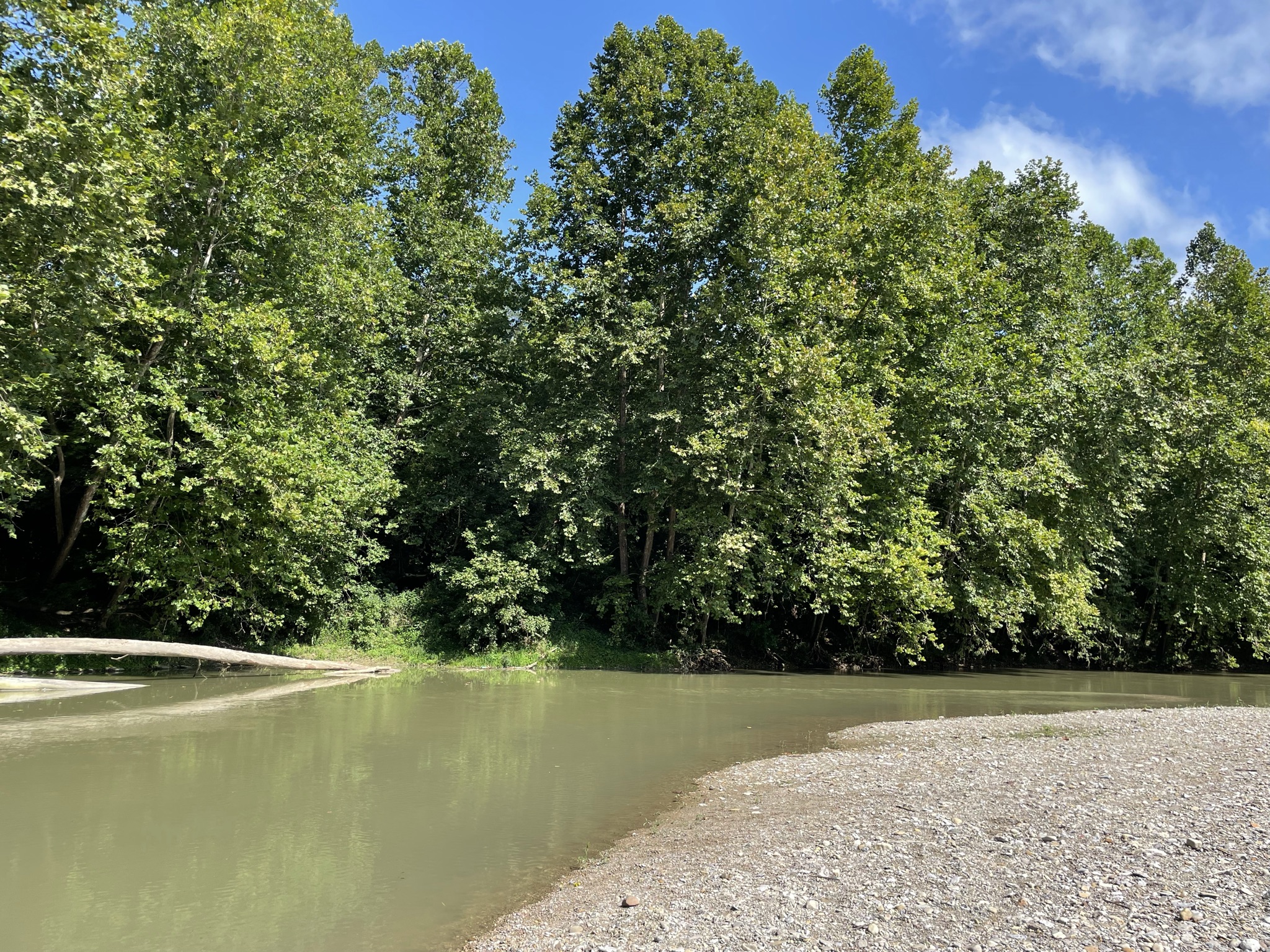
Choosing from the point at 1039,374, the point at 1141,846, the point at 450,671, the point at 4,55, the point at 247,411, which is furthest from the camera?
the point at 1039,374

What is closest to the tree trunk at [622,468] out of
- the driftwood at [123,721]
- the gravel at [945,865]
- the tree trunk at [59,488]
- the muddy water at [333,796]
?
→ the muddy water at [333,796]

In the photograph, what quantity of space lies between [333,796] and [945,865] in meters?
6.48

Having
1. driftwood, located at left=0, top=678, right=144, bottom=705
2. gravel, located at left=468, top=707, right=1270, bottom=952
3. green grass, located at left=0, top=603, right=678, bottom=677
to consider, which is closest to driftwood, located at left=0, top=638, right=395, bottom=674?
driftwood, located at left=0, top=678, right=144, bottom=705

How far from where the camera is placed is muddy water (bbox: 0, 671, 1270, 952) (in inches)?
221

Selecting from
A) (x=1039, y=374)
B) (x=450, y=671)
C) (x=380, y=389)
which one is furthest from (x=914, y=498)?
(x=380, y=389)

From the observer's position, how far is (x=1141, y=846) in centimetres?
599

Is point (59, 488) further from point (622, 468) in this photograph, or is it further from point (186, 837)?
point (622, 468)

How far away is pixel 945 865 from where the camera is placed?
5.87 metres

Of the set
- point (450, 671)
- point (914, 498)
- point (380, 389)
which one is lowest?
point (450, 671)

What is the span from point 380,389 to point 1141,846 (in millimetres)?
24806

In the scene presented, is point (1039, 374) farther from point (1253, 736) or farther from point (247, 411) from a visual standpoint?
point (247, 411)

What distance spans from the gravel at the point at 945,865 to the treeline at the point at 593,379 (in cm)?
1232

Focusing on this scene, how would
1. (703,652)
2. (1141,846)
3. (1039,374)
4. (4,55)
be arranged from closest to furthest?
(1141,846) < (4,55) < (703,652) < (1039,374)

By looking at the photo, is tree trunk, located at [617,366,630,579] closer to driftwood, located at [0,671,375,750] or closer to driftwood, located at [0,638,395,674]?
driftwood, located at [0,638,395,674]
